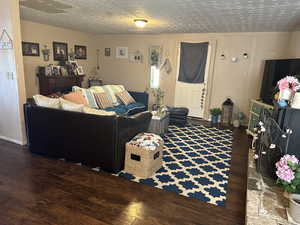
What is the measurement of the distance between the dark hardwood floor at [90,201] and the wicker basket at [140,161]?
7.4 inches

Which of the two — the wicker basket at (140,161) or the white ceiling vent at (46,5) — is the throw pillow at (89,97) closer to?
the white ceiling vent at (46,5)

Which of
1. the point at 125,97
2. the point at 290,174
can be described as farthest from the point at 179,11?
the point at 290,174

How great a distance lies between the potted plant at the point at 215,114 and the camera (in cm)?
518

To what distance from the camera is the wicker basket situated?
2582mm

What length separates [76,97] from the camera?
4059 mm

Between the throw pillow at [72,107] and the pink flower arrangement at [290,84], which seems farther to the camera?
the throw pillow at [72,107]

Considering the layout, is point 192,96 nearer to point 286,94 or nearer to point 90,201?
point 286,94

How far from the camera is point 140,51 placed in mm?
6137

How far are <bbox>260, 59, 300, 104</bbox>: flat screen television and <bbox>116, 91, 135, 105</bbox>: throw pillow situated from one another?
303 centimetres

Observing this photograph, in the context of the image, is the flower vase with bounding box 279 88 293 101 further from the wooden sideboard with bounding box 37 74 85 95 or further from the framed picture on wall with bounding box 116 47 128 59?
the framed picture on wall with bounding box 116 47 128 59

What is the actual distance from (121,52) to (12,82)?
370 cm

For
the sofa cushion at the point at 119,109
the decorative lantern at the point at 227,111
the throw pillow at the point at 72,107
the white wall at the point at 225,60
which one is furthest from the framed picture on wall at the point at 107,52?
the throw pillow at the point at 72,107

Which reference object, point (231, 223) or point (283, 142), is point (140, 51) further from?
point (231, 223)

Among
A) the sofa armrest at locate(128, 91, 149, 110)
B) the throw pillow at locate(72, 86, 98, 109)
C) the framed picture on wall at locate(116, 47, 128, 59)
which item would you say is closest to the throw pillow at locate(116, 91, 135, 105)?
the sofa armrest at locate(128, 91, 149, 110)
